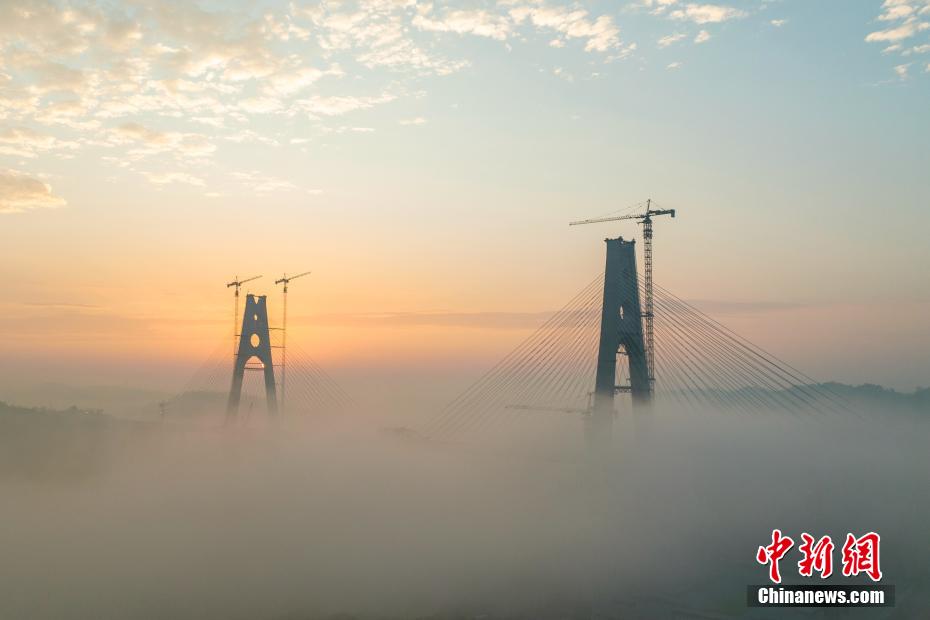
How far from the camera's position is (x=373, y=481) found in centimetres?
14962

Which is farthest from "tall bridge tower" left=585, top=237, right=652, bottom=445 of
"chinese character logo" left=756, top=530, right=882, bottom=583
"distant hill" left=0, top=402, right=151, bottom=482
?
"distant hill" left=0, top=402, right=151, bottom=482

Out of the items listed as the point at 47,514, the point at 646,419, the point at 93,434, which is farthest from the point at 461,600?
the point at 93,434

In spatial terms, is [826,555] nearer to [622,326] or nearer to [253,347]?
[622,326]

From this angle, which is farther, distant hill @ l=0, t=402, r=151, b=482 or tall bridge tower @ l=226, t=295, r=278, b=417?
distant hill @ l=0, t=402, r=151, b=482

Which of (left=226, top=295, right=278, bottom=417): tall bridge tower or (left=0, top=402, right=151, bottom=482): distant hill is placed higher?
(left=226, top=295, right=278, bottom=417): tall bridge tower

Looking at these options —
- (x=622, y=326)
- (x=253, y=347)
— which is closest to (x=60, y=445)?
(x=253, y=347)

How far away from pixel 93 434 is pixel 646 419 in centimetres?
15898

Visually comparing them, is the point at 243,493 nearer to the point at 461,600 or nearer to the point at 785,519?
the point at 461,600

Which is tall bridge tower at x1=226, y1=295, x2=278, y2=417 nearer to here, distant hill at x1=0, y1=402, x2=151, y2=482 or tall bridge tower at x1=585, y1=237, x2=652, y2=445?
tall bridge tower at x1=585, y1=237, x2=652, y2=445

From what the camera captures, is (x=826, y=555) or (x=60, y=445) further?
(x=60, y=445)

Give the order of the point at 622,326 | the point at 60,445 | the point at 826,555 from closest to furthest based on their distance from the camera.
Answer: the point at 622,326 < the point at 826,555 < the point at 60,445

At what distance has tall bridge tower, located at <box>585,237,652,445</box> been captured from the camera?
64.5m

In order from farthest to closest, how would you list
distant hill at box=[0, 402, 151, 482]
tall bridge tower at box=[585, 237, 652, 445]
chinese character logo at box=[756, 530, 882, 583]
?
distant hill at box=[0, 402, 151, 482] → chinese character logo at box=[756, 530, 882, 583] → tall bridge tower at box=[585, 237, 652, 445]

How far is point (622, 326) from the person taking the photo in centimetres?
6519
